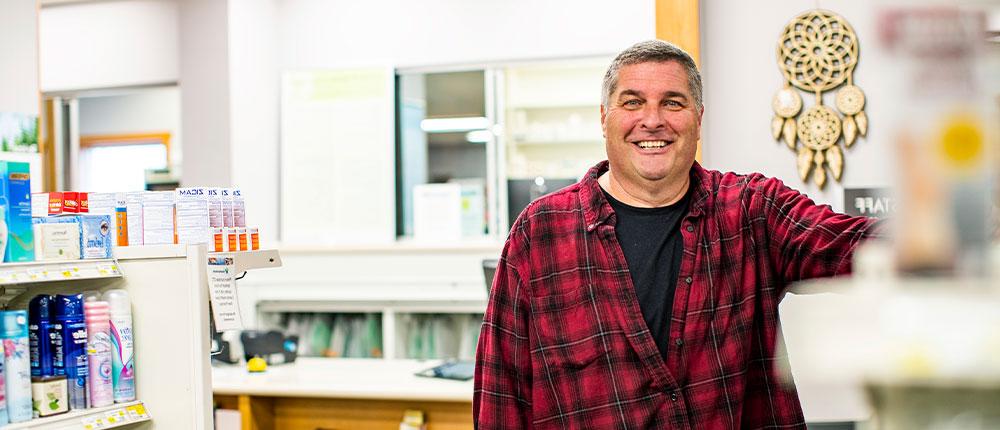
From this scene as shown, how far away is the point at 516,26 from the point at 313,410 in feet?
10.9

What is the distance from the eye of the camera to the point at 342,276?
6.20 m

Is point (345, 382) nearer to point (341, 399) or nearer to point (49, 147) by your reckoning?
point (341, 399)

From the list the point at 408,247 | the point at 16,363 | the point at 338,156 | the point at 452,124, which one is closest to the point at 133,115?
the point at 338,156

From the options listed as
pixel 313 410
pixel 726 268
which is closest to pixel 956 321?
pixel 726 268

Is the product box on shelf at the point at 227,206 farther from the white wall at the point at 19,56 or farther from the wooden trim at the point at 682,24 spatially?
the white wall at the point at 19,56

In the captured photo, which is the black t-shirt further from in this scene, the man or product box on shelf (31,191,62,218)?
product box on shelf (31,191,62,218)

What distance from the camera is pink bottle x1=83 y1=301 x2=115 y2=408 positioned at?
2412 millimetres

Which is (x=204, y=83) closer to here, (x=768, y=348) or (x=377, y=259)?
(x=377, y=259)

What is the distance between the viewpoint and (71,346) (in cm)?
236

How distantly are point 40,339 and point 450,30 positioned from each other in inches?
175

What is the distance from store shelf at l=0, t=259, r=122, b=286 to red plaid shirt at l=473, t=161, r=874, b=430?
1.06m

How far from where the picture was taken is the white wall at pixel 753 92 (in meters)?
3.45

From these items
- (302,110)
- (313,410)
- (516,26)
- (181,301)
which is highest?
(516,26)

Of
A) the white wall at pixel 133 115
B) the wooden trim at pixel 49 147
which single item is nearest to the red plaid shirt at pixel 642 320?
the wooden trim at pixel 49 147
